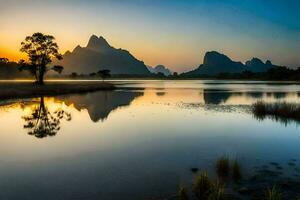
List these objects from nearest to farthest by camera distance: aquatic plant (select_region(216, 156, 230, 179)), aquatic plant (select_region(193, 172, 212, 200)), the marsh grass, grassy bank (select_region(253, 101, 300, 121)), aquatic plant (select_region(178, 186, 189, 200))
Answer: aquatic plant (select_region(178, 186, 189, 200)) < aquatic plant (select_region(193, 172, 212, 200)) < aquatic plant (select_region(216, 156, 230, 179)) < the marsh grass < grassy bank (select_region(253, 101, 300, 121))

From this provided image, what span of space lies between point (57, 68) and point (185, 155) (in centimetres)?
9179

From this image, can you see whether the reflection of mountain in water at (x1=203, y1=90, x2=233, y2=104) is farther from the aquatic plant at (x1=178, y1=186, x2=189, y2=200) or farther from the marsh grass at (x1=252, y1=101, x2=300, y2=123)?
the aquatic plant at (x1=178, y1=186, x2=189, y2=200)

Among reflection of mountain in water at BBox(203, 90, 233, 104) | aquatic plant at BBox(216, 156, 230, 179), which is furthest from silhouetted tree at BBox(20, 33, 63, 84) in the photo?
aquatic plant at BBox(216, 156, 230, 179)

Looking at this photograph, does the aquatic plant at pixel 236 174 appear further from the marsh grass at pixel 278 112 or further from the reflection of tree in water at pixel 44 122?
the marsh grass at pixel 278 112

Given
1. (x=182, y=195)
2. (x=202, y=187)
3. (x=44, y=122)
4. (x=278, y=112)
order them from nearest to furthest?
(x=182, y=195) < (x=202, y=187) < (x=44, y=122) < (x=278, y=112)

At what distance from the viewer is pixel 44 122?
31500mm

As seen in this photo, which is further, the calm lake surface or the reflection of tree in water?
the reflection of tree in water

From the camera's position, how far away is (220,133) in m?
25.6

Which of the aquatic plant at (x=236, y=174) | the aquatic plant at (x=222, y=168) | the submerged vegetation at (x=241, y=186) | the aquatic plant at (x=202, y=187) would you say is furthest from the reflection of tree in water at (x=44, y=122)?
the aquatic plant at (x=202, y=187)

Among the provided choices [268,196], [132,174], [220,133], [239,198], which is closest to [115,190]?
[132,174]

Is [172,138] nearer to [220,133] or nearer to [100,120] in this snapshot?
[220,133]

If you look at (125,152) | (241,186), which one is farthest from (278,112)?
(241,186)

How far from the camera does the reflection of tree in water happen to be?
84.4ft

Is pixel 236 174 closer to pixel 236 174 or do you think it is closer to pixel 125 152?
pixel 236 174
